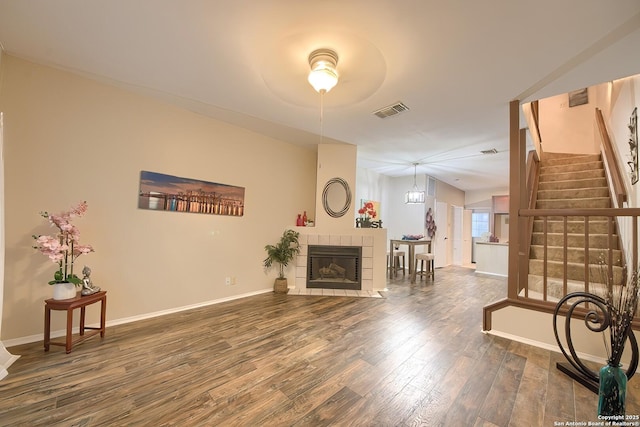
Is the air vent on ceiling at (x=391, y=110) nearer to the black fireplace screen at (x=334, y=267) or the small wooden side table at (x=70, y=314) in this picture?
the black fireplace screen at (x=334, y=267)

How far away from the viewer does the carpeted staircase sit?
286cm

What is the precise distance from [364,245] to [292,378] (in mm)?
2933

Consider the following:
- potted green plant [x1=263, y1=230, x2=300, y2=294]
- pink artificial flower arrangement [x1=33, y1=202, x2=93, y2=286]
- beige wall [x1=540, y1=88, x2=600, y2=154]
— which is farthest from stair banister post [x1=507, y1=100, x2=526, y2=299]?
pink artificial flower arrangement [x1=33, y1=202, x2=93, y2=286]

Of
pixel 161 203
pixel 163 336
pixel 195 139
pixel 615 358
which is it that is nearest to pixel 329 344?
pixel 163 336

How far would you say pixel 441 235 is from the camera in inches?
287

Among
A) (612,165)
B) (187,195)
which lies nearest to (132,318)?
(187,195)

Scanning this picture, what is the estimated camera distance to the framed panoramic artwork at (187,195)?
2.97 m

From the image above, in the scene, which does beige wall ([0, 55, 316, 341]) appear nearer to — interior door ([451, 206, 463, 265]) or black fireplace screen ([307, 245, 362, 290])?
black fireplace screen ([307, 245, 362, 290])

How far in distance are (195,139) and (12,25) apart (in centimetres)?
167

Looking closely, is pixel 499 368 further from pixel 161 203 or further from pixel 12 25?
pixel 12 25

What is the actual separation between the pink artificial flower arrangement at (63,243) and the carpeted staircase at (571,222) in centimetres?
490

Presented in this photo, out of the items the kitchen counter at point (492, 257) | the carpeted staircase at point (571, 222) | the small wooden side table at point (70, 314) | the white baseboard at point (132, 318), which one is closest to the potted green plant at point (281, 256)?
the white baseboard at point (132, 318)

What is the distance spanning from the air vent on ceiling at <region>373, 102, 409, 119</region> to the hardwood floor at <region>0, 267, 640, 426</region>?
2.63m

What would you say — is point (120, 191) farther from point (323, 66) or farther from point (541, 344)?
point (541, 344)
